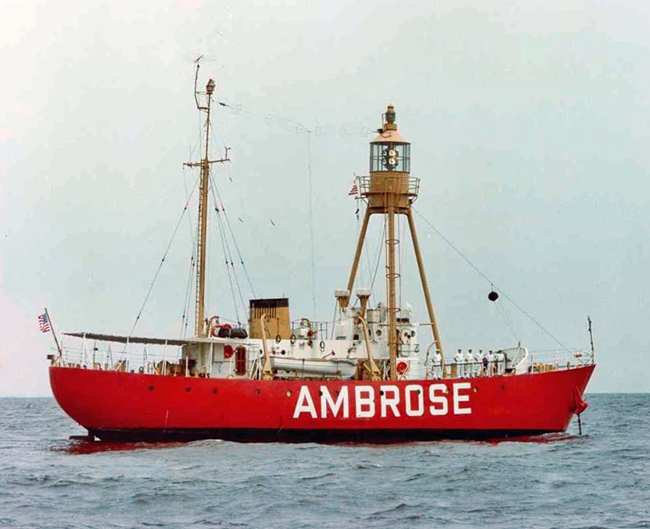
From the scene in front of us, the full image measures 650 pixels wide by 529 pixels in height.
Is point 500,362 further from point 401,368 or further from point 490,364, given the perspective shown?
point 401,368

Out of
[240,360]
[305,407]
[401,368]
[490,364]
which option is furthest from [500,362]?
[240,360]

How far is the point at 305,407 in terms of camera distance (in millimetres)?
33688

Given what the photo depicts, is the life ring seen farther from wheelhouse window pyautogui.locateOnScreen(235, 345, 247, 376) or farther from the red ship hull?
wheelhouse window pyautogui.locateOnScreen(235, 345, 247, 376)

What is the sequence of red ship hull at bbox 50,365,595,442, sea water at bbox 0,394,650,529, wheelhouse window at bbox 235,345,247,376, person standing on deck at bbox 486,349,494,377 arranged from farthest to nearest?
person standing on deck at bbox 486,349,494,377 < wheelhouse window at bbox 235,345,247,376 < red ship hull at bbox 50,365,595,442 < sea water at bbox 0,394,650,529

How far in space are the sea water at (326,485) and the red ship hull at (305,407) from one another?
0.63 metres

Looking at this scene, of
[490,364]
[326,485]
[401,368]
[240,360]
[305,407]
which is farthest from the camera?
[401,368]

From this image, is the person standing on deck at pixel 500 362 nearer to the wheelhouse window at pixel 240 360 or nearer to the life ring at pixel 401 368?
the life ring at pixel 401 368

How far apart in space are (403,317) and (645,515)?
1548cm

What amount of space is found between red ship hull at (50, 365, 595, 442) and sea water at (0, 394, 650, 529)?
63 cm

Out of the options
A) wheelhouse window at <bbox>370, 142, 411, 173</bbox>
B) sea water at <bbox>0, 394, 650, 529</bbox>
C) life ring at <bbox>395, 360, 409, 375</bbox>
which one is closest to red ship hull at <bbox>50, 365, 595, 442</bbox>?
sea water at <bbox>0, 394, 650, 529</bbox>

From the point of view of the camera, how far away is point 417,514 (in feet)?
72.8

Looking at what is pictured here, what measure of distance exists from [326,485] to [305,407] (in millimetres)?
8371

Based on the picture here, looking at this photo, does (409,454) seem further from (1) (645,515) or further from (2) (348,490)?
(1) (645,515)

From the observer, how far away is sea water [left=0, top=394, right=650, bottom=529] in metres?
21.8
